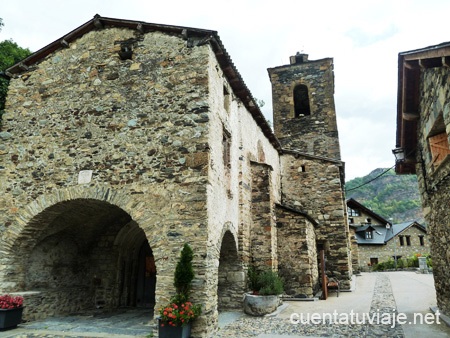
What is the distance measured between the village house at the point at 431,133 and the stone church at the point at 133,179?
377 centimetres

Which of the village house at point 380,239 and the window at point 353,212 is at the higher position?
the window at point 353,212

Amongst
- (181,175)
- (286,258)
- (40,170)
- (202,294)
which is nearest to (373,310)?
(286,258)

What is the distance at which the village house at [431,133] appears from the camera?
5262mm

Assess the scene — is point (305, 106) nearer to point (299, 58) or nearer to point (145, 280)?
point (299, 58)

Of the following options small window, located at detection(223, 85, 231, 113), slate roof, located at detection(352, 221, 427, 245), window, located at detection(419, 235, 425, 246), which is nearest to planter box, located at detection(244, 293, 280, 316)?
small window, located at detection(223, 85, 231, 113)

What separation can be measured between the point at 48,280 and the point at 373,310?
8.10 m

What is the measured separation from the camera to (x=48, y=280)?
7.94 m

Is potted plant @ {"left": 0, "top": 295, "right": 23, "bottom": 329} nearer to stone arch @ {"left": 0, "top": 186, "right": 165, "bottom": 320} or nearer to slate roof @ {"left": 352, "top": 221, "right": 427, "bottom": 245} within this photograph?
stone arch @ {"left": 0, "top": 186, "right": 165, "bottom": 320}

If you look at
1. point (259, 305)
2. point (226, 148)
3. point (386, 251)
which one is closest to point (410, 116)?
Answer: point (226, 148)

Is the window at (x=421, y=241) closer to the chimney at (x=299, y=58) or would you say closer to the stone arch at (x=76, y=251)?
the chimney at (x=299, y=58)

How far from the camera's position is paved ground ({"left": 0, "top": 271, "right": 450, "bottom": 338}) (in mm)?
5930

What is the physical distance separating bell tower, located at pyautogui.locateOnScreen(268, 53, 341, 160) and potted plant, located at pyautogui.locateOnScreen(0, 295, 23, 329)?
13.7 m

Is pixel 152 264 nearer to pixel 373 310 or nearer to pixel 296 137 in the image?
pixel 373 310

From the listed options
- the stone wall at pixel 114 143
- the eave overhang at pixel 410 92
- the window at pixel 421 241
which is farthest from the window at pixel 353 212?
the stone wall at pixel 114 143
